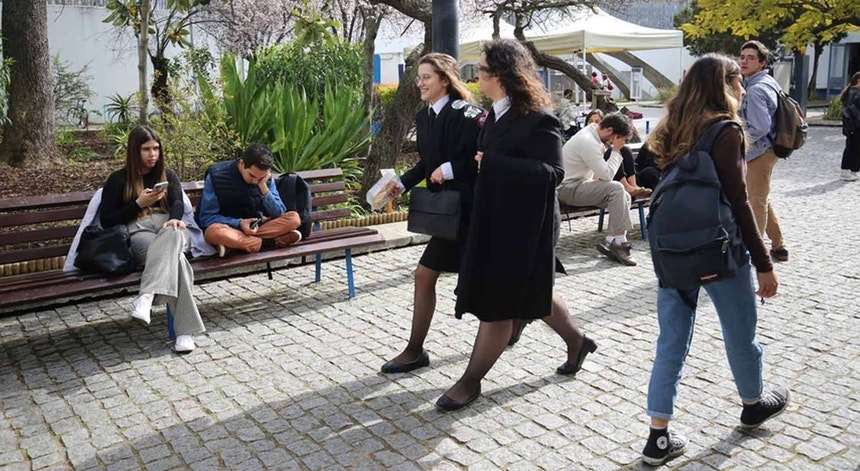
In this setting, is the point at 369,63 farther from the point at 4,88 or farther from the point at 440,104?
the point at 440,104

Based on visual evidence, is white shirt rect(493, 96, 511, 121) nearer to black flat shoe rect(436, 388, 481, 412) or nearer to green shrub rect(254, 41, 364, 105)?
black flat shoe rect(436, 388, 481, 412)

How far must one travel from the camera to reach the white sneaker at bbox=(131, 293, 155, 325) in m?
4.84

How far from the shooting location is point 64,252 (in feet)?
18.6

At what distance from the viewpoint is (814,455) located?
3.60m

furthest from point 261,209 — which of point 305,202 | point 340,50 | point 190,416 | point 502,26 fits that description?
point 502,26

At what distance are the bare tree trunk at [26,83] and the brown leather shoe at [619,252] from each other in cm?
773

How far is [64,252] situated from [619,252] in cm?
433

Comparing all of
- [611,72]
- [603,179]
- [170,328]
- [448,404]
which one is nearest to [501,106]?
[448,404]

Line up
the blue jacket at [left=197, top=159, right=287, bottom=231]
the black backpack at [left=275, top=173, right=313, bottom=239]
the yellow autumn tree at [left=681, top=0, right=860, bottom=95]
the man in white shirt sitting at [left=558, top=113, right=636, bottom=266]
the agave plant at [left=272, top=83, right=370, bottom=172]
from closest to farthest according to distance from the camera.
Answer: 1. the blue jacket at [left=197, top=159, right=287, bottom=231]
2. the black backpack at [left=275, top=173, right=313, bottom=239]
3. the man in white shirt sitting at [left=558, top=113, right=636, bottom=266]
4. the agave plant at [left=272, top=83, right=370, bottom=172]
5. the yellow autumn tree at [left=681, top=0, right=860, bottom=95]

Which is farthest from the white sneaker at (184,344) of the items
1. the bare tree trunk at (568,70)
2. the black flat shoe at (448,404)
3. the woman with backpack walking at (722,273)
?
the bare tree trunk at (568,70)

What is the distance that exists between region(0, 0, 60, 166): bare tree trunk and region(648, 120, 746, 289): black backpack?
32.3 ft

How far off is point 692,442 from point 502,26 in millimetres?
17505

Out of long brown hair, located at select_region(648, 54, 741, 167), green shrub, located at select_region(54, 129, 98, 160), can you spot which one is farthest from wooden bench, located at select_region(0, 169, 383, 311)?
green shrub, located at select_region(54, 129, 98, 160)

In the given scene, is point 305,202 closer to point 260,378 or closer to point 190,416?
point 260,378
